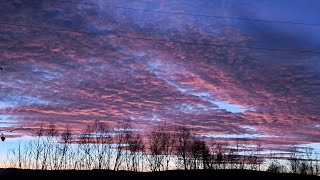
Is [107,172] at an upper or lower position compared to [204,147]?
lower

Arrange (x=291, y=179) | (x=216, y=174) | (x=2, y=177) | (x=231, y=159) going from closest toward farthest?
(x=2, y=177) < (x=291, y=179) < (x=216, y=174) < (x=231, y=159)

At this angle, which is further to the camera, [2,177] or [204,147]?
[204,147]

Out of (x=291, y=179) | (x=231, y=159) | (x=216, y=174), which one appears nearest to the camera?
(x=291, y=179)

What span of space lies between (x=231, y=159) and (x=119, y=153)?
2922 centimetres

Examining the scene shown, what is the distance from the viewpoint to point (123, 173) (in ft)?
286

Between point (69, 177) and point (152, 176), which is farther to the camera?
point (152, 176)

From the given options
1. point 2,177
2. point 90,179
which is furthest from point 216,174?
point 2,177

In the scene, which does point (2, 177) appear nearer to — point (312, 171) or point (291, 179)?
point (291, 179)

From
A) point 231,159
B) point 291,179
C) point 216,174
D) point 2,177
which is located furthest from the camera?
point 231,159

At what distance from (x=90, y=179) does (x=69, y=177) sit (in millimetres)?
4191

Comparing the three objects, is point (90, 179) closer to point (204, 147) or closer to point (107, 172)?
point (107, 172)

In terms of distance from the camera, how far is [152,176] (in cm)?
8731

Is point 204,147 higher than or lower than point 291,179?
higher

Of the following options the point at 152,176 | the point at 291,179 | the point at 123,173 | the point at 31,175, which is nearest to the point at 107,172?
the point at 123,173
